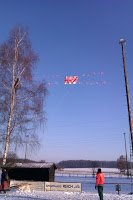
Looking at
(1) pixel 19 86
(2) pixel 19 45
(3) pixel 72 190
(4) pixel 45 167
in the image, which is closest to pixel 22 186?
(4) pixel 45 167

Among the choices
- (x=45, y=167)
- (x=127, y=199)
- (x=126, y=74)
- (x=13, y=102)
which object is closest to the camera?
(x=127, y=199)

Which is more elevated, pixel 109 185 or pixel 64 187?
pixel 64 187

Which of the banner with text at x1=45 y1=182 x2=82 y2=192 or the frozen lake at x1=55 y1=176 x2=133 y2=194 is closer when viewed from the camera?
the banner with text at x1=45 y1=182 x2=82 y2=192

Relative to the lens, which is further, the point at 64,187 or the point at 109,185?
the point at 109,185

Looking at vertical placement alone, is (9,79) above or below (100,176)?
above

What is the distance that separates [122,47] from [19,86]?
27.0ft

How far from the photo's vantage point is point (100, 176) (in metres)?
10.0

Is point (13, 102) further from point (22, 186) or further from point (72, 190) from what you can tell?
point (72, 190)

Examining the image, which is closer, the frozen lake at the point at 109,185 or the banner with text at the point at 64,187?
the banner with text at the point at 64,187

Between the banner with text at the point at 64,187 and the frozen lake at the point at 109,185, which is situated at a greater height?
the banner with text at the point at 64,187

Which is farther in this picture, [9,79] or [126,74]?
[9,79]

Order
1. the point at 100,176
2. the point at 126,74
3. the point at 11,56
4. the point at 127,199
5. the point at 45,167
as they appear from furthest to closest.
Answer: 1. the point at 45,167
2. the point at 11,56
3. the point at 126,74
4. the point at 127,199
5. the point at 100,176

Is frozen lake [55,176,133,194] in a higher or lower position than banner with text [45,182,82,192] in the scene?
lower

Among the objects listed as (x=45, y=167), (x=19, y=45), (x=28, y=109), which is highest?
(x=19, y=45)
